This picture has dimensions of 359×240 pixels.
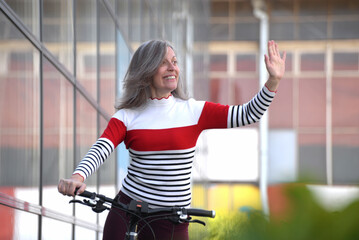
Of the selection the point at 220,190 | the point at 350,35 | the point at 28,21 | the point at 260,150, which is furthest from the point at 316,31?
the point at 28,21

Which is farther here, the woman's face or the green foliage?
the woman's face

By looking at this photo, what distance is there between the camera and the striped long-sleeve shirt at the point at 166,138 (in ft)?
7.55

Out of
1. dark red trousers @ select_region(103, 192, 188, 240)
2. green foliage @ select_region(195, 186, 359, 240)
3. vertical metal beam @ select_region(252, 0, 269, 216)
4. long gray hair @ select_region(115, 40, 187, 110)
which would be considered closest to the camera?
green foliage @ select_region(195, 186, 359, 240)

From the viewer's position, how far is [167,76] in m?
2.43

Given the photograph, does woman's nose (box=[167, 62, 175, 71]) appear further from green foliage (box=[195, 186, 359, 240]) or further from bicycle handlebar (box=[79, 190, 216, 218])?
green foliage (box=[195, 186, 359, 240])

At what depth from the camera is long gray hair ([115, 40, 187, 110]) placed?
2398mm

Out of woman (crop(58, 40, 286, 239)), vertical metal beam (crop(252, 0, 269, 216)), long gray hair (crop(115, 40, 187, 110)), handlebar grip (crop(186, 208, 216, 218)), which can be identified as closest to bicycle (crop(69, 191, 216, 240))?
handlebar grip (crop(186, 208, 216, 218))

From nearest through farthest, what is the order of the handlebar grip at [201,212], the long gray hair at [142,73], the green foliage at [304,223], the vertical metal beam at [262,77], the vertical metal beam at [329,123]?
the green foliage at [304,223] → the handlebar grip at [201,212] → the long gray hair at [142,73] → the vertical metal beam at [262,77] → the vertical metal beam at [329,123]

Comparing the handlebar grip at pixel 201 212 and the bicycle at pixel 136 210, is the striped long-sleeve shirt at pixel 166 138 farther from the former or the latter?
the handlebar grip at pixel 201 212

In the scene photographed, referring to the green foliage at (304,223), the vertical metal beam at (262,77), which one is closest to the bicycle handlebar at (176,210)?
the green foliage at (304,223)

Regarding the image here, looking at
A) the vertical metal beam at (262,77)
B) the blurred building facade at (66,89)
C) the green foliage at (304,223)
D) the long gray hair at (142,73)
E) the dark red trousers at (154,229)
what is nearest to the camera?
the green foliage at (304,223)

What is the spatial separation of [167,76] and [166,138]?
257 mm

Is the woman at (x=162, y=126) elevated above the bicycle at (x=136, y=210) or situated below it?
above

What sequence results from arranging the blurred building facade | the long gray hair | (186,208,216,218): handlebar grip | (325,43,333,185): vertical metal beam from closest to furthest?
1. (186,208,216,218): handlebar grip
2. the long gray hair
3. the blurred building facade
4. (325,43,333,185): vertical metal beam
